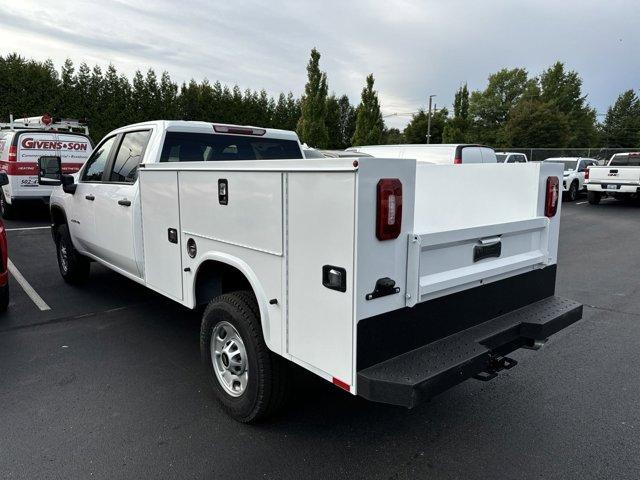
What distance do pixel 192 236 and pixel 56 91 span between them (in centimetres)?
2991

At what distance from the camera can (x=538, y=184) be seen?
11.0ft

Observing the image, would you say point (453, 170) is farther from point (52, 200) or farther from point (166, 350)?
point (52, 200)

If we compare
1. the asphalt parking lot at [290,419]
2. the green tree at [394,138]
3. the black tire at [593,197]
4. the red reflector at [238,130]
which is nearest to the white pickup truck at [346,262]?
the red reflector at [238,130]

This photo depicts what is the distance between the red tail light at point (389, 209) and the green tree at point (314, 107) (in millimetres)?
31666

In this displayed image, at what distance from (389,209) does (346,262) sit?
0.32 metres

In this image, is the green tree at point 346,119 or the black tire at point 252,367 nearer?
the black tire at point 252,367

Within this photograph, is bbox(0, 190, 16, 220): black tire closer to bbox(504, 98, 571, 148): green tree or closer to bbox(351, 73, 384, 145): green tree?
bbox(351, 73, 384, 145): green tree

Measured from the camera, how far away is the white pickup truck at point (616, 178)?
16328mm

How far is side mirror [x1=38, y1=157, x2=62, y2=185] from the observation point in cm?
577

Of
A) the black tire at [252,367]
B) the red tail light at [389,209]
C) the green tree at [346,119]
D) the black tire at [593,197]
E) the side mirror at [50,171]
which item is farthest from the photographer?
the green tree at [346,119]

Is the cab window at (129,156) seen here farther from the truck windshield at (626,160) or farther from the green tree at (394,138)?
the green tree at (394,138)

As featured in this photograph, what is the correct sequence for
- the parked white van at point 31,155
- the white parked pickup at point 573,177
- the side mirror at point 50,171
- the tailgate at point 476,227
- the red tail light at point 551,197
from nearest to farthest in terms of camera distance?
1. the tailgate at point 476,227
2. the red tail light at point 551,197
3. the side mirror at point 50,171
4. the parked white van at point 31,155
5. the white parked pickup at point 573,177

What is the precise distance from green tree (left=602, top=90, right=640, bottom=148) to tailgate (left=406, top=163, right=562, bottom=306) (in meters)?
73.4

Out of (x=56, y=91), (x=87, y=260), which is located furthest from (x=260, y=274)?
(x=56, y=91)
